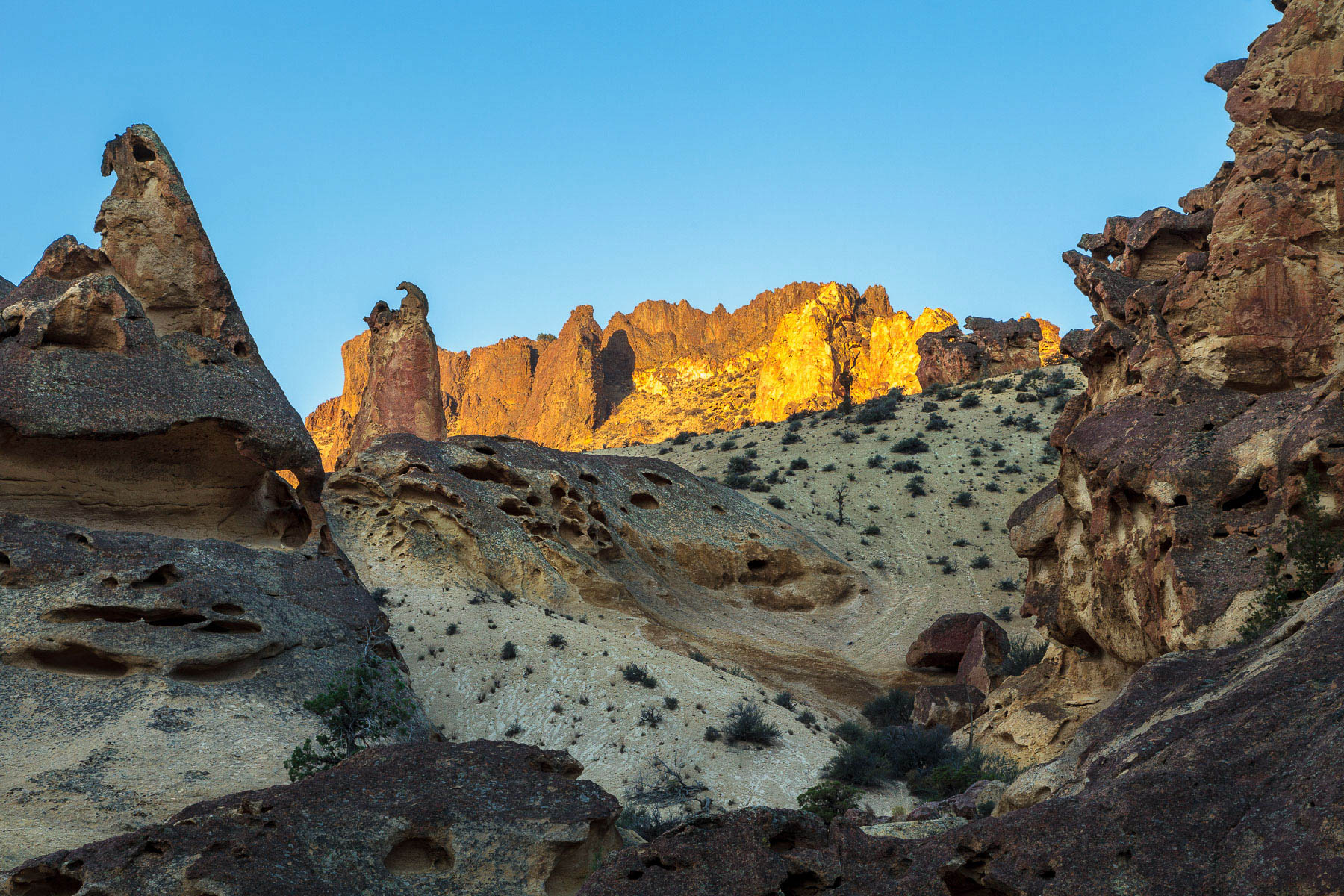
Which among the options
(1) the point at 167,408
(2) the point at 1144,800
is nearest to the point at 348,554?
(1) the point at 167,408

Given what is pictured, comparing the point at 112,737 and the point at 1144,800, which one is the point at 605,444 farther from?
the point at 1144,800

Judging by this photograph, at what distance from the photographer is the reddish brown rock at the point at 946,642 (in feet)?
73.1

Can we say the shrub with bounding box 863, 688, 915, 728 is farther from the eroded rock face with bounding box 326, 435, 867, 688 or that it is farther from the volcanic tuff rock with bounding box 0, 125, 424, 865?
the volcanic tuff rock with bounding box 0, 125, 424, 865

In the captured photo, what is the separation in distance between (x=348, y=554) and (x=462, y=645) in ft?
19.2

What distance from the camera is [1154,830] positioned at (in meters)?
5.26

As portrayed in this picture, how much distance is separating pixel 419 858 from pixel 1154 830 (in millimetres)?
4606

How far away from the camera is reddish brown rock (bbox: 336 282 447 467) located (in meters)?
34.7

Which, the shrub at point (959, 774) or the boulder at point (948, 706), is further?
the boulder at point (948, 706)

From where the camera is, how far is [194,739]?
450 inches

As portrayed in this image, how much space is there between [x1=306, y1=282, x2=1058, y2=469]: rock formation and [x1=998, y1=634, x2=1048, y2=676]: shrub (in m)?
54.6

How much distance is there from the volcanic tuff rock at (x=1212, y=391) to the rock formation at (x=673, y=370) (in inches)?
2273

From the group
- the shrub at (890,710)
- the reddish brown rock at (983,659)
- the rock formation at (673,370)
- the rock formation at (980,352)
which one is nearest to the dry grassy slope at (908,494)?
the reddish brown rock at (983,659)

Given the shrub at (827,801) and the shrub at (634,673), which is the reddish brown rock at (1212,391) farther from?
the shrub at (634,673)

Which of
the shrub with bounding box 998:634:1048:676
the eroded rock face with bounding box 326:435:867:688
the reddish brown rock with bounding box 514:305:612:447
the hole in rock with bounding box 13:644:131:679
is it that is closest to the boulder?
the shrub with bounding box 998:634:1048:676
